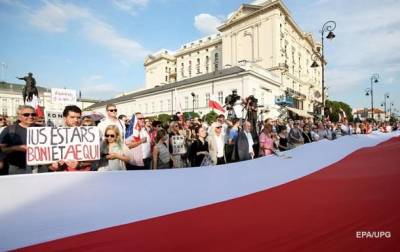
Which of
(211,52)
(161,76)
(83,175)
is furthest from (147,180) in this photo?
(161,76)

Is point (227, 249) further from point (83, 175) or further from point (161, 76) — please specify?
point (161, 76)

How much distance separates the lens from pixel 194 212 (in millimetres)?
2930

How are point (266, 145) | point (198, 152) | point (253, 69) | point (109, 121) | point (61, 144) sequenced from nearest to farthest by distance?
point (61, 144) < point (109, 121) < point (198, 152) < point (266, 145) < point (253, 69)

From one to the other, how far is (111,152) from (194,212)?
7.00 ft

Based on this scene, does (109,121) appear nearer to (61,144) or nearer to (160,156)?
(61,144)

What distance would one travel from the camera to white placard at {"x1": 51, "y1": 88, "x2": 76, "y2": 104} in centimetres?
971

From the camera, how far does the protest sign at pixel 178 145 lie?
712 cm

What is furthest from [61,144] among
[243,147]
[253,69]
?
[253,69]

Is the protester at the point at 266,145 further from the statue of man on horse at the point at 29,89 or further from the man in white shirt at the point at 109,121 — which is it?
the statue of man on horse at the point at 29,89

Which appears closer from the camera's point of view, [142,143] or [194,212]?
[194,212]

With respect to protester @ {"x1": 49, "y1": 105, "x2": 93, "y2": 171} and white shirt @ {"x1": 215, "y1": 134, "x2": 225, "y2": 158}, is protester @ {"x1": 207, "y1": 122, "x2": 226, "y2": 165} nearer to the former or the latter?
white shirt @ {"x1": 215, "y1": 134, "x2": 225, "y2": 158}

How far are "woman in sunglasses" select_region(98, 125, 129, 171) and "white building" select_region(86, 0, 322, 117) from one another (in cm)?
3716

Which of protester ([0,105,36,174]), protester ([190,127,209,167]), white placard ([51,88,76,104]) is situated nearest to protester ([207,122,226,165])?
protester ([190,127,209,167])

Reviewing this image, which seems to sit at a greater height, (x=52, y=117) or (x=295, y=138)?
(x=52, y=117)
